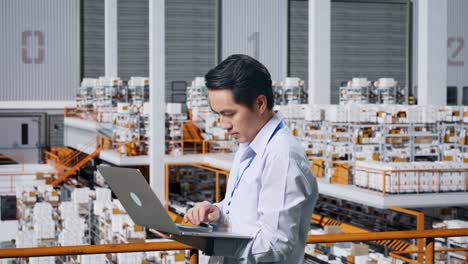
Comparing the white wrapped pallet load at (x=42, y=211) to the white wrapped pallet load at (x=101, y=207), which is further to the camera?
the white wrapped pallet load at (x=42, y=211)

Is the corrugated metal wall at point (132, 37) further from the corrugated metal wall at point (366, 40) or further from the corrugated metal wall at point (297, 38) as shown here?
the corrugated metal wall at point (366, 40)

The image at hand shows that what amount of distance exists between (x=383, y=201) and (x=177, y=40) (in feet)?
77.3

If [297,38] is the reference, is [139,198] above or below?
below

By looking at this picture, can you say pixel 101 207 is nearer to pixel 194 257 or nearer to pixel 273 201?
pixel 194 257

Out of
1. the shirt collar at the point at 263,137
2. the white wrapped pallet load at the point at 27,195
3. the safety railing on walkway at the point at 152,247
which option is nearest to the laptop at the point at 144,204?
the shirt collar at the point at 263,137

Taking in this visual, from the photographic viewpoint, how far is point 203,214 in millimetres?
2320

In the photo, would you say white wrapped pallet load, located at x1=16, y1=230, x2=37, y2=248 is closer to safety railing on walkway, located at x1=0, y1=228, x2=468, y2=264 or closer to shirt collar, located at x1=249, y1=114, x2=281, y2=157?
safety railing on walkway, located at x1=0, y1=228, x2=468, y2=264

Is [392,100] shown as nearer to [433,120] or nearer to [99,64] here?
[433,120]

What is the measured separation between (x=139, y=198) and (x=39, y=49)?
115 feet

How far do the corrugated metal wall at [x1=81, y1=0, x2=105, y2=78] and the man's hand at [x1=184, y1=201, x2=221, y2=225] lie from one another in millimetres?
35172

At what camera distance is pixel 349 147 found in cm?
1720

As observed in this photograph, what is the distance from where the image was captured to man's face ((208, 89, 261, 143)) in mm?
2301

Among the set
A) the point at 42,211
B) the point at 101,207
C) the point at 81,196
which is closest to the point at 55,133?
the point at 81,196

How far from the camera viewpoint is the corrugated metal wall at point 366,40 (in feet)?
124
